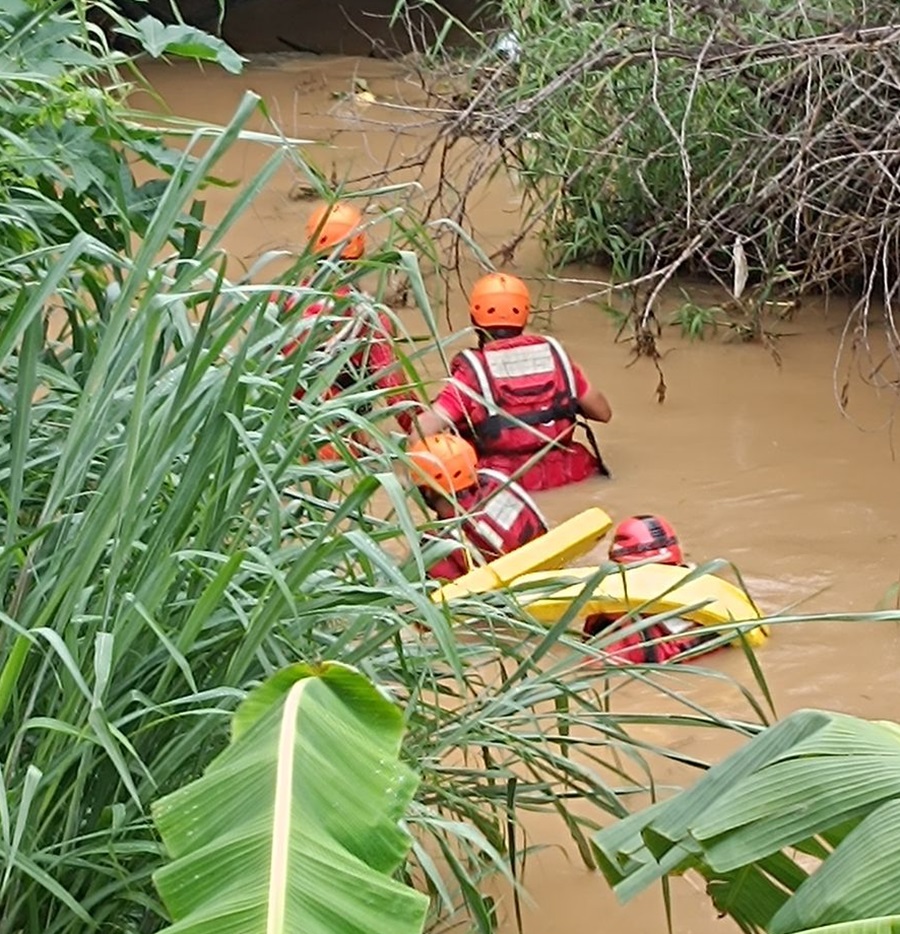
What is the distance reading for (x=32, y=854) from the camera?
196 cm

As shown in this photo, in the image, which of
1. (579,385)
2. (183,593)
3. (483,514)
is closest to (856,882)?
(183,593)

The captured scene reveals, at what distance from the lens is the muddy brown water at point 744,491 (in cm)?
296

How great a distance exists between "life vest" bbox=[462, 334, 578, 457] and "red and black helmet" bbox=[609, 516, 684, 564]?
723 mm

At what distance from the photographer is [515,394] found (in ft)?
16.2

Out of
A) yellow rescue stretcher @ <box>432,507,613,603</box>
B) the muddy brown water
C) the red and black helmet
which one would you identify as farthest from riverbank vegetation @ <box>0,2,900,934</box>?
the red and black helmet

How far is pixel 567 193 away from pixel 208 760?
4928 mm

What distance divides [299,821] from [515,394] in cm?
347

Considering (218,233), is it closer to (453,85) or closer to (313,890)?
(313,890)

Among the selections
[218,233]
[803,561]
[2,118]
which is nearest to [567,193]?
[803,561]

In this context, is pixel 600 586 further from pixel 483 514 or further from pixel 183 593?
pixel 183 593

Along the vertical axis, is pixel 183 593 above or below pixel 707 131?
above

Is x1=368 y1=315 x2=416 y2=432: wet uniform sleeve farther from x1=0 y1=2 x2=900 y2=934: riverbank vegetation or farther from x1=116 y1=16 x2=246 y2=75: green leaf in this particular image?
x1=116 y1=16 x2=246 y2=75: green leaf

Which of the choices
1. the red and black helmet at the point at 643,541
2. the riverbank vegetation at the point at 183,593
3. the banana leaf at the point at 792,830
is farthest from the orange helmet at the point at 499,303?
the banana leaf at the point at 792,830

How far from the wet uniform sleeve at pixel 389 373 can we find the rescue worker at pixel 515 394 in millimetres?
225
